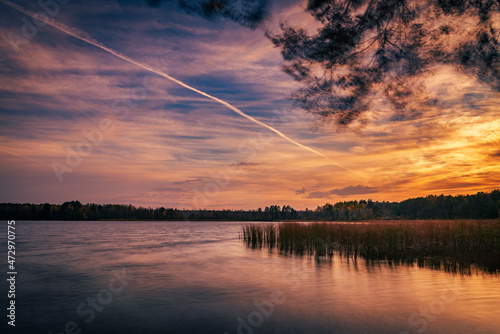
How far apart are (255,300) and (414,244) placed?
14183mm

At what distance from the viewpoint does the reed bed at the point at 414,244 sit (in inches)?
699

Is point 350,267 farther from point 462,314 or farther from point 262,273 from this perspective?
point 462,314

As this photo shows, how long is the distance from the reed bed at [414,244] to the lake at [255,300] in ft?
9.21

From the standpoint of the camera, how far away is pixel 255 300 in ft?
34.9

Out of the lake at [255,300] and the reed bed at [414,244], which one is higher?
the reed bed at [414,244]

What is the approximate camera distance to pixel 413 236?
20.5m

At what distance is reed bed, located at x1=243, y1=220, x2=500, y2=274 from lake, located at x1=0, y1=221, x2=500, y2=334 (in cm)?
281

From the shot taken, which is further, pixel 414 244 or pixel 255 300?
pixel 414 244

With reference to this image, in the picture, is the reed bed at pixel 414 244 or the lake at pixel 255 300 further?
the reed bed at pixel 414 244

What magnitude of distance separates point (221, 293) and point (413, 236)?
1481 centimetres

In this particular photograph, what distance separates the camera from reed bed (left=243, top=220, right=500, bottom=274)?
58.2ft

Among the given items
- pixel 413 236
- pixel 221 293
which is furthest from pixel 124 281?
pixel 413 236

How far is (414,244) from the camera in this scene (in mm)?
20172

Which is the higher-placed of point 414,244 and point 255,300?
point 414,244
